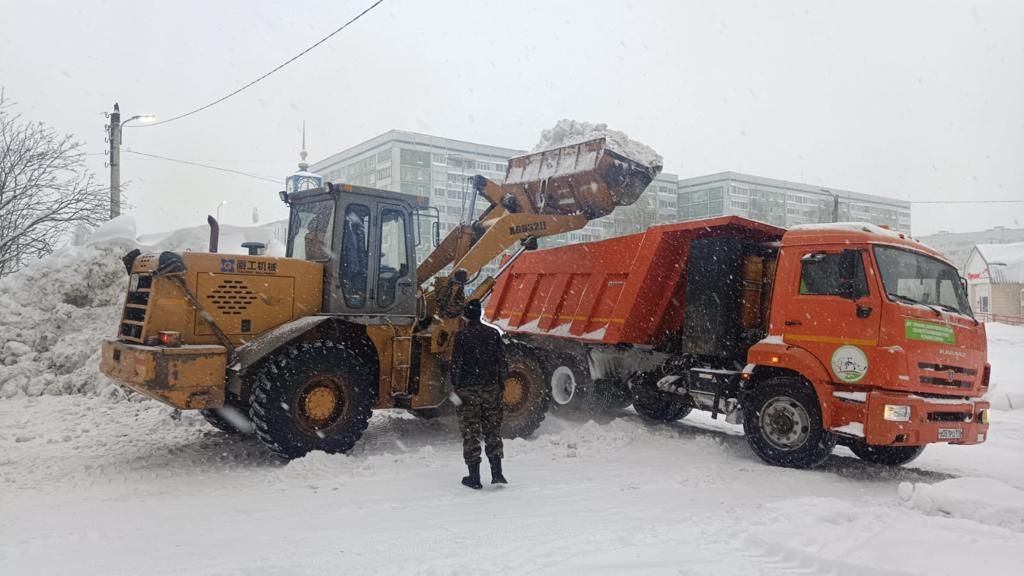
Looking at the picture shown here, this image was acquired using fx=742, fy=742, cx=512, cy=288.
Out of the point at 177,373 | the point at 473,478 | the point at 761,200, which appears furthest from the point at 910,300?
the point at 761,200

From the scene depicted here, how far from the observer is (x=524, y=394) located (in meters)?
9.12

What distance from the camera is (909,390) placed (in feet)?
22.5

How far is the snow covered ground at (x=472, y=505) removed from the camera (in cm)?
447

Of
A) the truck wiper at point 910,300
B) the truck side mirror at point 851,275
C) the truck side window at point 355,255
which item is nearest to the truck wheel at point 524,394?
Answer: the truck side window at point 355,255

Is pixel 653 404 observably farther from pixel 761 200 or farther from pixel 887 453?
pixel 761 200

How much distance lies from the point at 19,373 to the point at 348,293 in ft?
21.0

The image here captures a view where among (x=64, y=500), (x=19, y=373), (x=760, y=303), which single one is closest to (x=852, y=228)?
(x=760, y=303)

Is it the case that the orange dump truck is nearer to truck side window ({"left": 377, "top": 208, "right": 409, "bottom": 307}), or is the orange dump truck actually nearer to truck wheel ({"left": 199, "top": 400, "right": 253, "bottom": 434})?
truck side window ({"left": 377, "top": 208, "right": 409, "bottom": 307})

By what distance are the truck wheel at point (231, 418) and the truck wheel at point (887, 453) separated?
655 cm

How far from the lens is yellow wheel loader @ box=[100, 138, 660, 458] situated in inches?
273

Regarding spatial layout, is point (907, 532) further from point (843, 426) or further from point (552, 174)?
point (552, 174)

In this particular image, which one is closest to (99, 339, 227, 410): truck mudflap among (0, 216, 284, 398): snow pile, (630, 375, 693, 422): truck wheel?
(0, 216, 284, 398): snow pile

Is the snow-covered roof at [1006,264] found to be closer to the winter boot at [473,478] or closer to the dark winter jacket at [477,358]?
the dark winter jacket at [477,358]

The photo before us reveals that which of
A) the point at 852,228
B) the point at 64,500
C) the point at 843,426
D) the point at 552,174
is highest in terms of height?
the point at 552,174
